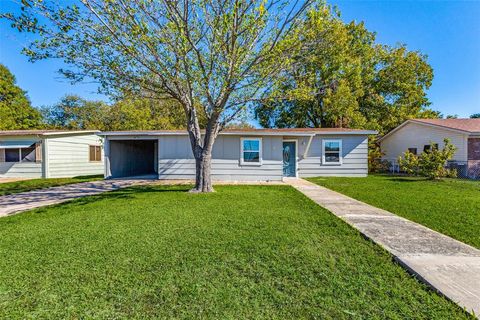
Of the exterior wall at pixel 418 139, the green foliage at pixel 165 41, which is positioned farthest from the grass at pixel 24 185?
the exterior wall at pixel 418 139

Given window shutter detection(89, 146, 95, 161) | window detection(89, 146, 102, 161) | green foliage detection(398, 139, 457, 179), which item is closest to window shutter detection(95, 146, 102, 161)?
window detection(89, 146, 102, 161)

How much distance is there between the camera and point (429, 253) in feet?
10.3

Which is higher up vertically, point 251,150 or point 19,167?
point 251,150

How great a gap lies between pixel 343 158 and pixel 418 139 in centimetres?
739

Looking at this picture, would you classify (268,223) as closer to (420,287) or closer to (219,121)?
(420,287)

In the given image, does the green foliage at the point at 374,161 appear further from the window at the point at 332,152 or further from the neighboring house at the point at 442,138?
the window at the point at 332,152

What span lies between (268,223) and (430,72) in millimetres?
23962

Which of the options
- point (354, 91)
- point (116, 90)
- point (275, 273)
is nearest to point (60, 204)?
point (116, 90)

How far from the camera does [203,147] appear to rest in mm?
8266

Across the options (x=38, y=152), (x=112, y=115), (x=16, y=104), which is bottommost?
(x=38, y=152)

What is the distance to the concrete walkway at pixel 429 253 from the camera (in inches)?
91.5

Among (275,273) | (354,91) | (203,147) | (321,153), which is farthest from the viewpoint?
(354,91)

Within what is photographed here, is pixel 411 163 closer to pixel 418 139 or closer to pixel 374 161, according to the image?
pixel 374 161

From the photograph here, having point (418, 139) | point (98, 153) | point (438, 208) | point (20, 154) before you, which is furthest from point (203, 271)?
point (418, 139)
